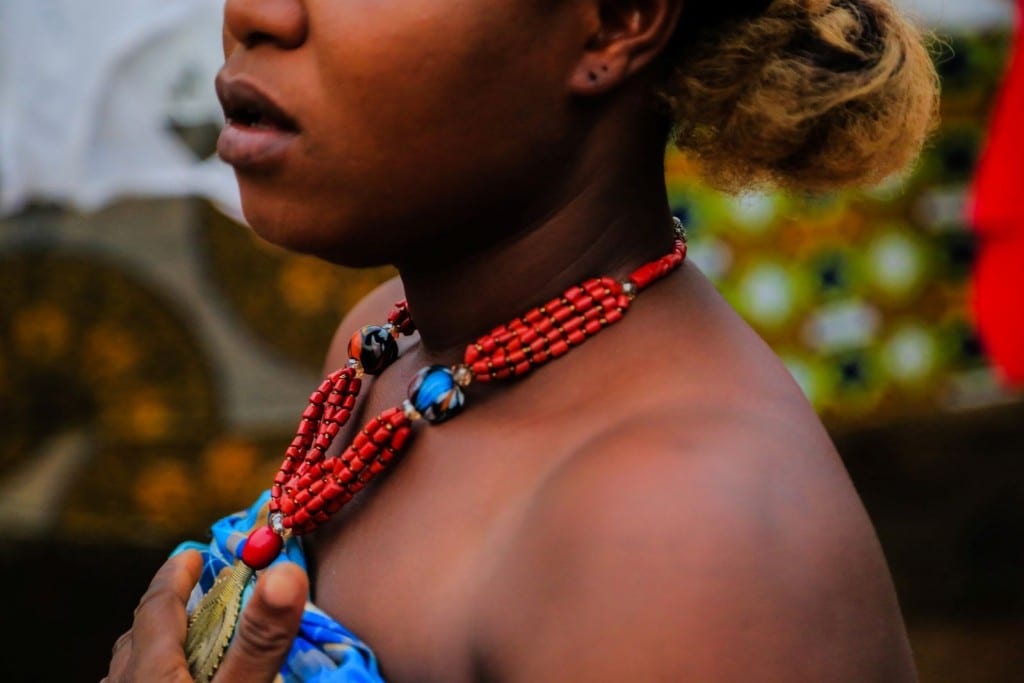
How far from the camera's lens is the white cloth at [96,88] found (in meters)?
3.01

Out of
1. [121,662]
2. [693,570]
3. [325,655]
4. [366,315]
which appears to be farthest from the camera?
[366,315]

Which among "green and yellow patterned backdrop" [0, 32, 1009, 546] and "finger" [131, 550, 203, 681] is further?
"green and yellow patterned backdrop" [0, 32, 1009, 546]

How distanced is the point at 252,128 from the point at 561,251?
354 mm

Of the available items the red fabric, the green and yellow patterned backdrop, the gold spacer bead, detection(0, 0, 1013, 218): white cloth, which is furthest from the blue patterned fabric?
the green and yellow patterned backdrop

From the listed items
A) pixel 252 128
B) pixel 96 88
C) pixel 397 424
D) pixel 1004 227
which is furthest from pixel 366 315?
pixel 1004 227

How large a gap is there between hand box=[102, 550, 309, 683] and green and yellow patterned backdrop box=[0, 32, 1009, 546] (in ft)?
6.94

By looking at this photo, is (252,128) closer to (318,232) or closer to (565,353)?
(318,232)

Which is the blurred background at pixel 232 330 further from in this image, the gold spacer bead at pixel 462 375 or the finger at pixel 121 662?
the gold spacer bead at pixel 462 375

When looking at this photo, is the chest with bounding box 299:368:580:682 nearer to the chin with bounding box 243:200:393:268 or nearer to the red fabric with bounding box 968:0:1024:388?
the chin with bounding box 243:200:393:268

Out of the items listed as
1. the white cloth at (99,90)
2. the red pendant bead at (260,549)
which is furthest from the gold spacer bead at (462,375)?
the white cloth at (99,90)

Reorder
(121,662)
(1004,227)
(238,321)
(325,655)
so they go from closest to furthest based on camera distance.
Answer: (325,655) → (121,662) → (1004,227) → (238,321)

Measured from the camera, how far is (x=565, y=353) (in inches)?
56.9

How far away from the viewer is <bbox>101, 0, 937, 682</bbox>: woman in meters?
1.17

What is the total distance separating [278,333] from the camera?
378cm
